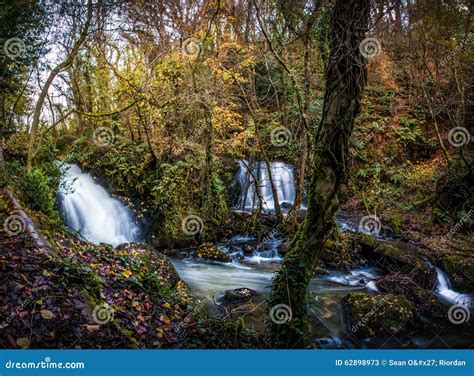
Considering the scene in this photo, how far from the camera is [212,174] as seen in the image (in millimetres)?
11305

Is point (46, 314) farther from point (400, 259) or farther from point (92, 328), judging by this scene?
point (400, 259)

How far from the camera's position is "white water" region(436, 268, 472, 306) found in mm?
7415

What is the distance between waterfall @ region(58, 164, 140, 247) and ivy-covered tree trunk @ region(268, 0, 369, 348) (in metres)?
7.34

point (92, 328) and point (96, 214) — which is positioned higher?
point (96, 214)

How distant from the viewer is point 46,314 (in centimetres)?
343

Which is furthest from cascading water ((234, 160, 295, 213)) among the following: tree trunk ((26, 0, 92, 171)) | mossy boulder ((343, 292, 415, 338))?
tree trunk ((26, 0, 92, 171))

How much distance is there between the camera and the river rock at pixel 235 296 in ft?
22.9

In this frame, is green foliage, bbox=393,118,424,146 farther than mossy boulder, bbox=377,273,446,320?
Yes

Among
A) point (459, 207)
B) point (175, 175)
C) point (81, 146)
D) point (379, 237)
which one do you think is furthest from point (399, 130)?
point (81, 146)

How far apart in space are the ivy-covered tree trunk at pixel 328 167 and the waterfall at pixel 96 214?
7339mm

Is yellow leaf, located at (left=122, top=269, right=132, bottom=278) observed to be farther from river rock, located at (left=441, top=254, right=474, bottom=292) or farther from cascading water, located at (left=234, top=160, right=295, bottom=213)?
cascading water, located at (left=234, top=160, right=295, bottom=213)

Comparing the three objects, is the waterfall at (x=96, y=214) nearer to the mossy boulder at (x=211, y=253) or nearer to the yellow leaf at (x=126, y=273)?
the mossy boulder at (x=211, y=253)

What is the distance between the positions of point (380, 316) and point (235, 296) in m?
2.97

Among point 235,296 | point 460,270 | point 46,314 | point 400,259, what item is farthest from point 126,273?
point 460,270
